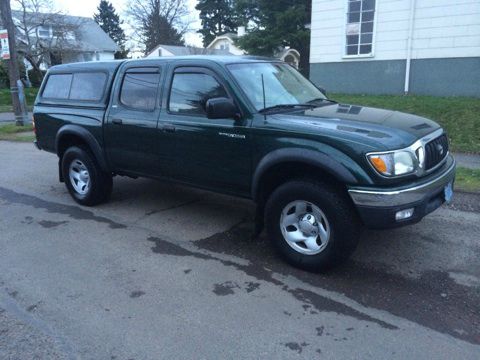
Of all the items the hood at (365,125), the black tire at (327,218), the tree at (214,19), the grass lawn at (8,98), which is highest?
the tree at (214,19)

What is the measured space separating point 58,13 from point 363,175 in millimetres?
33208

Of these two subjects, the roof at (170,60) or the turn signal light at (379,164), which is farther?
the roof at (170,60)

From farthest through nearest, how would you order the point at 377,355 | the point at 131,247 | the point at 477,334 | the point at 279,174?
1. the point at 131,247
2. the point at 279,174
3. the point at 477,334
4. the point at 377,355

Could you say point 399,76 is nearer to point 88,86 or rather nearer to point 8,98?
point 88,86

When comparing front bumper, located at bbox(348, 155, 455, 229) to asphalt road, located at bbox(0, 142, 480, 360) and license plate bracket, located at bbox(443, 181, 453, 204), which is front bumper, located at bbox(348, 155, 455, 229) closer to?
license plate bracket, located at bbox(443, 181, 453, 204)

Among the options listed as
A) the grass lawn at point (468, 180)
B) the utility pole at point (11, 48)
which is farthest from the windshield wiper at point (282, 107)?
the utility pole at point (11, 48)

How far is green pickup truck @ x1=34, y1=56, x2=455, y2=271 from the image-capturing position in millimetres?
3648

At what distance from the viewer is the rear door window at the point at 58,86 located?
6.38m

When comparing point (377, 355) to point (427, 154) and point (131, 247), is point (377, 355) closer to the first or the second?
point (427, 154)

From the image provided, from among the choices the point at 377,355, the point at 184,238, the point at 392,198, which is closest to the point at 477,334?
the point at 377,355

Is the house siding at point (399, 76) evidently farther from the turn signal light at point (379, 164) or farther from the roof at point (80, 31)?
the roof at point (80, 31)

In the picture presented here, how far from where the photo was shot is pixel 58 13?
31.4 m

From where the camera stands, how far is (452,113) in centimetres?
1072

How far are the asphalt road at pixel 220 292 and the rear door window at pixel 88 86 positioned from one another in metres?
1.62
